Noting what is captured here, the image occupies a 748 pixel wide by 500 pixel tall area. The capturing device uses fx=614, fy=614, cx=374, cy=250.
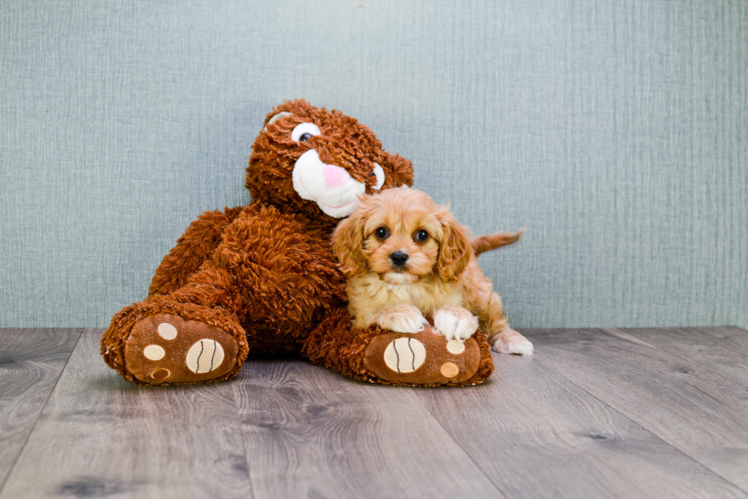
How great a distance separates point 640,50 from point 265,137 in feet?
3.86

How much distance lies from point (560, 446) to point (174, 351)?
69cm

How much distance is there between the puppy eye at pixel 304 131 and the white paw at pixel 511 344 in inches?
27.0

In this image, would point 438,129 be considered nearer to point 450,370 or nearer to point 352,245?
point 352,245

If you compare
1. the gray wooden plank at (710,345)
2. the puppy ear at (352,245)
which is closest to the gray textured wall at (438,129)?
the gray wooden plank at (710,345)

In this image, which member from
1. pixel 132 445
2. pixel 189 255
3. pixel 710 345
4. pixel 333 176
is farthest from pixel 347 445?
pixel 710 345

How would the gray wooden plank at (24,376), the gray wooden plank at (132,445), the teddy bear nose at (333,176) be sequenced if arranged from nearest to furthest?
the gray wooden plank at (132,445), the gray wooden plank at (24,376), the teddy bear nose at (333,176)

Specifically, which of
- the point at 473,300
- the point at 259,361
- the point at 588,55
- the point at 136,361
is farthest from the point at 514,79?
the point at 136,361

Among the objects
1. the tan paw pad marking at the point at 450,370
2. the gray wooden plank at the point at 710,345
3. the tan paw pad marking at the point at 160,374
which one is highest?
the tan paw pad marking at the point at 160,374

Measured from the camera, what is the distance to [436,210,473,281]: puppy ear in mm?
1255

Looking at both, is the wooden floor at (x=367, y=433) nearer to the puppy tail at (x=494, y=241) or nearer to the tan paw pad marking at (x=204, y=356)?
the tan paw pad marking at (x=204, y=356)

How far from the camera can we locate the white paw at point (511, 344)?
1.53 m

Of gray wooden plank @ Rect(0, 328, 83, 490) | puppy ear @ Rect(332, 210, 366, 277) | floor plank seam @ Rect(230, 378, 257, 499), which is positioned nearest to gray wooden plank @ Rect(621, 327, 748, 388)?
puppy ear @ Rect(332, 210, 366, 277)

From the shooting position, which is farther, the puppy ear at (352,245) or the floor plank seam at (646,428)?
the puppy ear at (352,245)

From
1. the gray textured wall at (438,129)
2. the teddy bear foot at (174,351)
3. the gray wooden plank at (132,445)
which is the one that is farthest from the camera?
the gray textured wall at (438,129)
